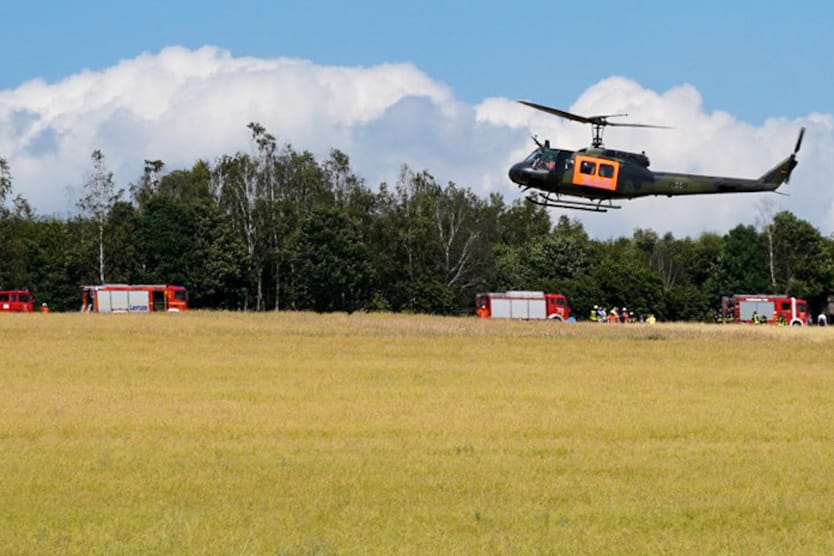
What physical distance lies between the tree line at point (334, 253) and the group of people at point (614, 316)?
2.99 feet

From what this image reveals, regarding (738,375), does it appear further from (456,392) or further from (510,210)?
(510,210)

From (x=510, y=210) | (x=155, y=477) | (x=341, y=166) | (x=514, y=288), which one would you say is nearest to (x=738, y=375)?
(x=155, y=477)

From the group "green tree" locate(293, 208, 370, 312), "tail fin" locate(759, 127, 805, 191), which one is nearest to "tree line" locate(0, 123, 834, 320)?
"green tree" locate(293, 208, 370, 312)

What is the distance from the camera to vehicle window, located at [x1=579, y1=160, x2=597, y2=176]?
48.3 m

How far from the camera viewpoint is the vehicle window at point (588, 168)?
1902 inches

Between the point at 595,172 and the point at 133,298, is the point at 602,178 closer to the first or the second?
the point at 595,172

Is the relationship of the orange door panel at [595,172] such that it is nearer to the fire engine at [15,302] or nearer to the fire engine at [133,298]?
the fire engine at [133,298]

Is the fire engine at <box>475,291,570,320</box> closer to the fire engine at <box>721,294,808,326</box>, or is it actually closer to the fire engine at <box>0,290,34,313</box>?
the fire engine at <box>721,294,808,326</box>

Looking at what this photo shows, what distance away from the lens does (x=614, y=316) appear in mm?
100062

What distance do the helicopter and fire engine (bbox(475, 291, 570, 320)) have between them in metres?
48.8

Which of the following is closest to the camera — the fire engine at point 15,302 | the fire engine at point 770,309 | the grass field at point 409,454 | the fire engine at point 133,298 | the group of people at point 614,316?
the grass field at point 409,454

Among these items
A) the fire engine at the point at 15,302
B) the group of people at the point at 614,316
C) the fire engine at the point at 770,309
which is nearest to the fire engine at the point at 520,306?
the group of people at the point at 614,316

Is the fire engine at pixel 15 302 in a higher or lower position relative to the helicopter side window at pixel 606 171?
lower

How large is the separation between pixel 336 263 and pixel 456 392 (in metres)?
70.3
